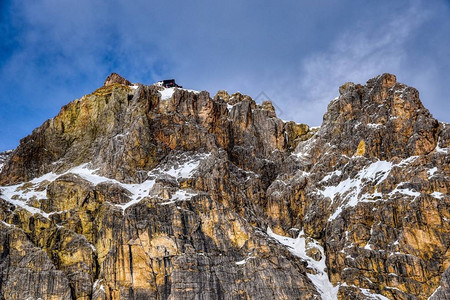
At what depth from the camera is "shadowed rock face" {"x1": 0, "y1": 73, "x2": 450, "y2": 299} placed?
96875 mm

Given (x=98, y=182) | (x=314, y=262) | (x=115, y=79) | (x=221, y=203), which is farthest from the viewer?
(x=115, y=79)

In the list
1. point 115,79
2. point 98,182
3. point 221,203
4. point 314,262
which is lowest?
point 314,262

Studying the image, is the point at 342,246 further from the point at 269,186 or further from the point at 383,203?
the point at 269,186

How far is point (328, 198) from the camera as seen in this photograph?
12219cm

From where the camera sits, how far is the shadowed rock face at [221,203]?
9688cm

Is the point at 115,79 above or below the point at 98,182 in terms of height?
above

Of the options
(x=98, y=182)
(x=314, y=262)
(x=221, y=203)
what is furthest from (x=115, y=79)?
(x=314, y=262)

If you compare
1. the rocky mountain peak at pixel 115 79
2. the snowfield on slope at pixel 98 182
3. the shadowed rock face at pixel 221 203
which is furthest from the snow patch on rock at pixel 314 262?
the rocky mountain peak at pixel 115 79

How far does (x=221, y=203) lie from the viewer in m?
115

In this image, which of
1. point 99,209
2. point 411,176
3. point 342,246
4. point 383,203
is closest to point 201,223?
point 99,209

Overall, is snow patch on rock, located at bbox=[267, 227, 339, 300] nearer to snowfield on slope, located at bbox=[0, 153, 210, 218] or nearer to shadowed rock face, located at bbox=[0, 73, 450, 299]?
shadowed rock face, located at bbox=[0, 73, 450, 299]

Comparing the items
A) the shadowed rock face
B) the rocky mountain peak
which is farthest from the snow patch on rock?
the rocky mountain peak

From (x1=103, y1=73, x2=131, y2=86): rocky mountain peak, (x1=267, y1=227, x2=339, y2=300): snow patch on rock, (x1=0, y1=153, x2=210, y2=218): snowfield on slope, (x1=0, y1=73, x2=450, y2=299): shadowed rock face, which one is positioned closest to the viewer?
(x1=0, y1=73, x2=450, y2=299): shadowed rock face

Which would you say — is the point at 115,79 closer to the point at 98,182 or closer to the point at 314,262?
the point at 98,182
